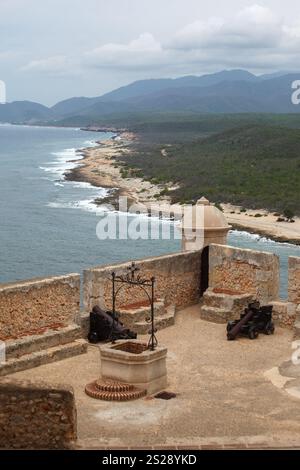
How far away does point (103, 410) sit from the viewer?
33.9 ft

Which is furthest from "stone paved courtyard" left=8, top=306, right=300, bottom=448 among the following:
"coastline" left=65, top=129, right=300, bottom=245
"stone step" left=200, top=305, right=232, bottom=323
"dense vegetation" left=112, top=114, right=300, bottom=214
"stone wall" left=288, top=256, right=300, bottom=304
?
"dense vegetation" left=112, top=114, right=300, bottom=214

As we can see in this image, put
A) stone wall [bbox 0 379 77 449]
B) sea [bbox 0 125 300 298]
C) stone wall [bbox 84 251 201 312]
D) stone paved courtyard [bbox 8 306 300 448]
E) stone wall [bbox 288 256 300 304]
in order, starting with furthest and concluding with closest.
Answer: sea [bbox 0 125 300 298]
stone wall [bbox 288 256 300 304]
stone wall [bbox 84 251 201 312]
stone paved courtyard [bbox 8 306 300 448]
stone wall [bbox 0 379 77 449]

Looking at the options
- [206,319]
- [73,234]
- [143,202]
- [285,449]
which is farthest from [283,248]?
[285,449]

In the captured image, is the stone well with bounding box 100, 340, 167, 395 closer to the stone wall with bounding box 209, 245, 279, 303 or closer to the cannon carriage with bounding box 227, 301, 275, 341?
the cannon carriage with bounding box 227, 301, 275, 341

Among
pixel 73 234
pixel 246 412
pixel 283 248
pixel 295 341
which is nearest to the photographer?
pixel 246 412

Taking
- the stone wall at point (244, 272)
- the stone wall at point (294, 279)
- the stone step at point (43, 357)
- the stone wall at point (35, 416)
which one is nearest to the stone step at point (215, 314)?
the stone wall at point (244, 272)

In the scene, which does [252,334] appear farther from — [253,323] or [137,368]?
[137,368]

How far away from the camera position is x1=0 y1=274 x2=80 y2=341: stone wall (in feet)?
40.8

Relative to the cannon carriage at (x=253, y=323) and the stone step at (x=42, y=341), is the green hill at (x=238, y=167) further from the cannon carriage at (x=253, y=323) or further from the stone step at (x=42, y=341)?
the stone step at (x=42, y=341)

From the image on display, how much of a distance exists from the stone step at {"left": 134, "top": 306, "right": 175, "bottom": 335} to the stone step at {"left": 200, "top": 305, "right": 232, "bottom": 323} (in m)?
0.58

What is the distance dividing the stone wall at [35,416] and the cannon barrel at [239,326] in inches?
261
